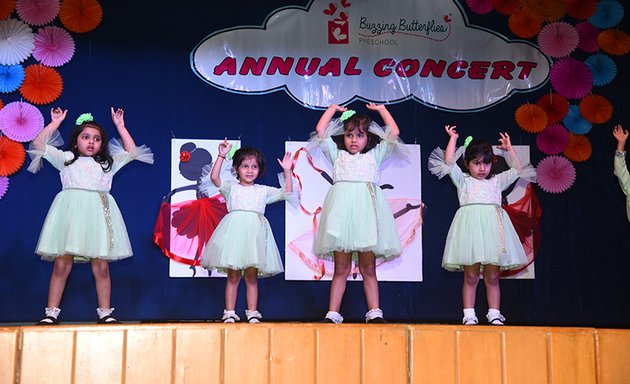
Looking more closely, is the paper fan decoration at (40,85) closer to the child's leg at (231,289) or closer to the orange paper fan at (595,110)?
the child's leg at (231,289)

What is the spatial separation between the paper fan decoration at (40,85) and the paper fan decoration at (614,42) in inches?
164

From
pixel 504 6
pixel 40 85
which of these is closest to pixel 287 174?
pixel 40 85

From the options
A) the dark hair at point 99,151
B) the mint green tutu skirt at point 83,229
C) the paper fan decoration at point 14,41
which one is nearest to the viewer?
the mint green tutu skirt at point 83,229

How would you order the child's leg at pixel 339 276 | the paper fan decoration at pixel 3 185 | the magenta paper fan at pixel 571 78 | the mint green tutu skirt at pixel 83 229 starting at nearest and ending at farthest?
the mint green tutu skirt at pixel 83 229, the child's leg at pixel 339 276, the paper fan decoration at pixel 3 185, the magenta paper fan at pixel 571 78

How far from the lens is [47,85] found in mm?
5973

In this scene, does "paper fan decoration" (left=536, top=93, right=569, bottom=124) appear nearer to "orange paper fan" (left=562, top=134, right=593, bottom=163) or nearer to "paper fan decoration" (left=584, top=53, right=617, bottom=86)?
"orange paper fan" (left=562, top=134, right=593, bottom=163)

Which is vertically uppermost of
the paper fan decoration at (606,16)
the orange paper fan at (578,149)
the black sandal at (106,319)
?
the paper fan decoration at (606,16)

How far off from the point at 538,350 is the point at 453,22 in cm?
320

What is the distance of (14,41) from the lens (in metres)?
6.01

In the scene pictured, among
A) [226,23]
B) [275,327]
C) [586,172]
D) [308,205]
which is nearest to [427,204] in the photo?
[308,205]

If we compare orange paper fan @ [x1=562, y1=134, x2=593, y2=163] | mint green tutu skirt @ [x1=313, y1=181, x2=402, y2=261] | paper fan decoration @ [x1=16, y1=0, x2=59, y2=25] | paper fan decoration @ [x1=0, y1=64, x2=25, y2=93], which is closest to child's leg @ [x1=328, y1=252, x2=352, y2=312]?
mint green tutu skirt @ [x1=313, y1=181, x2=402, y2=261]

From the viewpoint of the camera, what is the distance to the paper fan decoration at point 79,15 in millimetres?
6055

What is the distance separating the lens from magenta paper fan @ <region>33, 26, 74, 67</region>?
6012 mm

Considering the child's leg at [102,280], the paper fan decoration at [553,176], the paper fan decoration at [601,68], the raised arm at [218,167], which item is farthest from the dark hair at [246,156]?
the paper fan decoration at [601,68]
